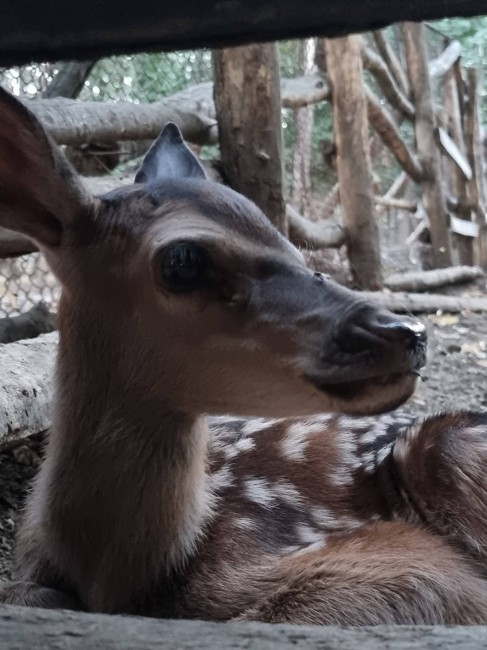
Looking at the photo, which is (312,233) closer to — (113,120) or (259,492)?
(113,120)

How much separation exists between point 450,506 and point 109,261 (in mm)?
1094

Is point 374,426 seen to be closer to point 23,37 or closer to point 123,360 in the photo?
point 123,360

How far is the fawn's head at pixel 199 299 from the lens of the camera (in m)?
1.75

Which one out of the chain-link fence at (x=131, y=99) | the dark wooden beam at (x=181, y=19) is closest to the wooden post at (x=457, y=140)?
the chain-link fence at (x=131, y=99)

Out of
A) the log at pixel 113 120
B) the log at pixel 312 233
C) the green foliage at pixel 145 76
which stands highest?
the green foliage at pixel 145 76

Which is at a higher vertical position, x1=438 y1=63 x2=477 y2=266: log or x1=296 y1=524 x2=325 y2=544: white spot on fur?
x1=438 y1=63 x2=477 y2=266: log

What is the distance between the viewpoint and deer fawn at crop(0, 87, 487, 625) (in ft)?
6.24

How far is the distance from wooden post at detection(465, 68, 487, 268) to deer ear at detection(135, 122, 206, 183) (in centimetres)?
790

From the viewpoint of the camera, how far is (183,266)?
76.7 inches

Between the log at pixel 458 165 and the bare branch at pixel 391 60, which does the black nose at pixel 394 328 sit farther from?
the log at pixel 458 165

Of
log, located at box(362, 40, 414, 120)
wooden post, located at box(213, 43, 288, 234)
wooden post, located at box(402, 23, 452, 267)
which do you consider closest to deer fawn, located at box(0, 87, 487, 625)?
wooden post, located at box(213, 43, 288, 234)

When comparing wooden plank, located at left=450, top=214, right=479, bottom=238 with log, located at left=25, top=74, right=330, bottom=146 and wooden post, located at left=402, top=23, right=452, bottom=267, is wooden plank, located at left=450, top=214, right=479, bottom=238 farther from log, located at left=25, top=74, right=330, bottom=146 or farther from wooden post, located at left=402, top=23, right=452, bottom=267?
log, located at left=25, top=74, right=330, bottom=146

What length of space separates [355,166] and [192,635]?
5603 millimetres

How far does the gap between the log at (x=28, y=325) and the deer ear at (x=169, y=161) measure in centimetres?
118
